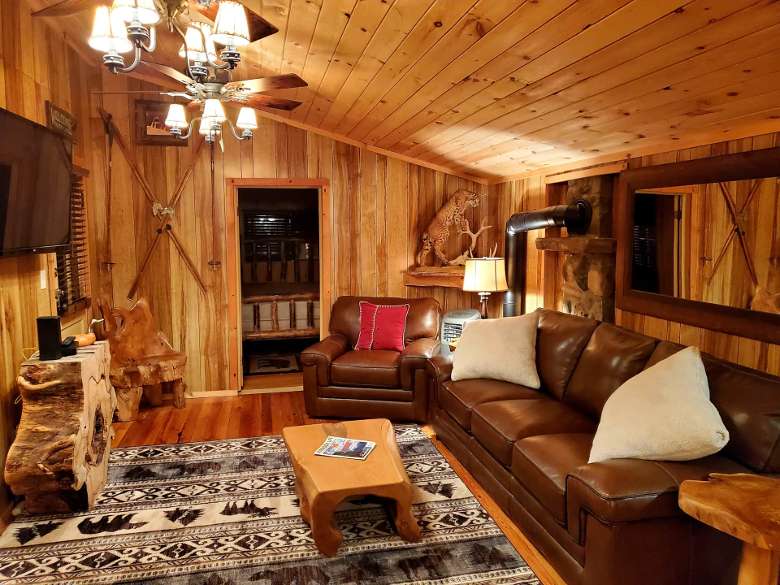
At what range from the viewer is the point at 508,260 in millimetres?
4758

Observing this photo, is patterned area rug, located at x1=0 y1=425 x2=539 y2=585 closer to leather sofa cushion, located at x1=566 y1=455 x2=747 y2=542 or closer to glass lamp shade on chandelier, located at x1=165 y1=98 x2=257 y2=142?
leather sofa cushion, located at x1=566 y1=455 x2=747 y2=542

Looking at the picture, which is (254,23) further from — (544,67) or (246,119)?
(544,67)

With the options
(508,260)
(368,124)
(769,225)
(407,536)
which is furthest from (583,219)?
(407,536)

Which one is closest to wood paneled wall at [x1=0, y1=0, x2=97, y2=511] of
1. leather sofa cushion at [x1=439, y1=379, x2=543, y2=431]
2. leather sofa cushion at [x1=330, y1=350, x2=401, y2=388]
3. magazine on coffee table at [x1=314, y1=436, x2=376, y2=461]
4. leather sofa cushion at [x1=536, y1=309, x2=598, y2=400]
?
magazine on coffee table at [x1=314, y1=436, x2=376, y2=461]

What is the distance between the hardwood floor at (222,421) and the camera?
4059 millimetres

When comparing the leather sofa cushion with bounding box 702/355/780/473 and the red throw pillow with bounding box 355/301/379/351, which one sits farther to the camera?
the red throw pillow with bounding box 355/301/379/351

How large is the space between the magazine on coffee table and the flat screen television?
5.93 feet

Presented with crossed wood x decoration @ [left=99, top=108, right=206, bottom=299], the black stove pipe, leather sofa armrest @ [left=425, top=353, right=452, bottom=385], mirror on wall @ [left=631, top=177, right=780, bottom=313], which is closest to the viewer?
mirror on wall @ [left=631, top=177, right=780, bottom=313]

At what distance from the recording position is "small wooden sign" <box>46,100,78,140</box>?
3.60 m

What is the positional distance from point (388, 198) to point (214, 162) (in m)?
1.59

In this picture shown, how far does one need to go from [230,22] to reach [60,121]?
2477mm

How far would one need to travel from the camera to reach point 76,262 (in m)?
4.29

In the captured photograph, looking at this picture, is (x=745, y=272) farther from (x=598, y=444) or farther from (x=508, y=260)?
(x=508, y=260)

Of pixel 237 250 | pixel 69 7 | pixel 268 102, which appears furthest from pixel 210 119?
pixel 237 250
